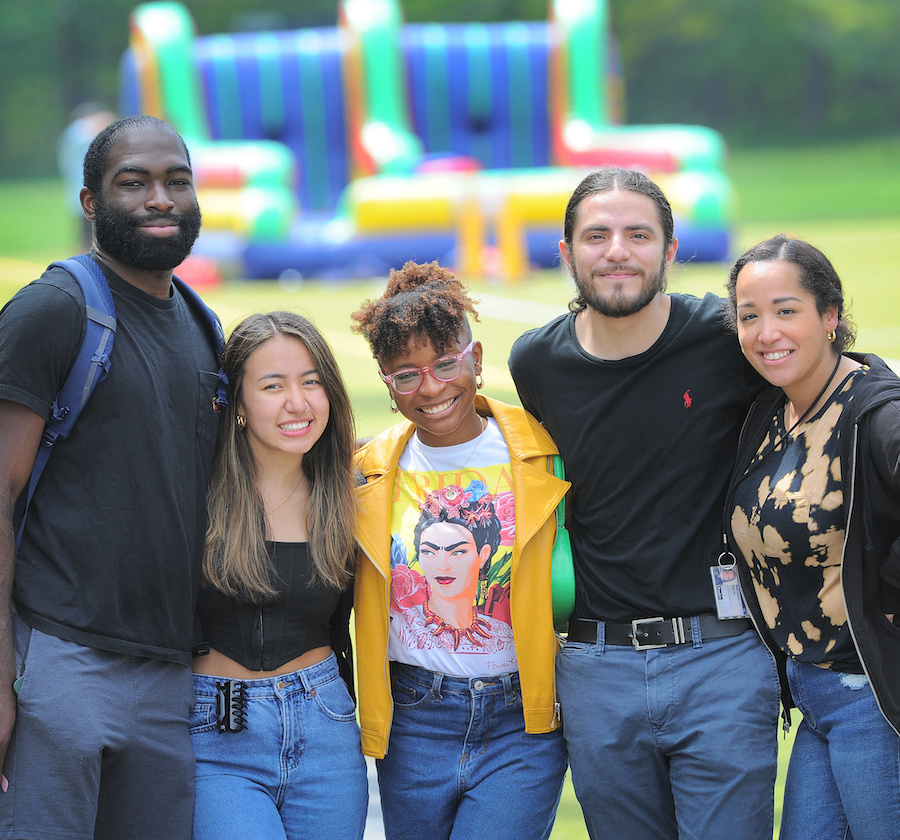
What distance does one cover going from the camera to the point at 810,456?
3.13 m

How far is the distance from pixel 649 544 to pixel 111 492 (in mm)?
1519

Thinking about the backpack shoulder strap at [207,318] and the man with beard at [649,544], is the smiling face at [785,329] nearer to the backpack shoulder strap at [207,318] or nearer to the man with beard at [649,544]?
the man with beard at [649,544]

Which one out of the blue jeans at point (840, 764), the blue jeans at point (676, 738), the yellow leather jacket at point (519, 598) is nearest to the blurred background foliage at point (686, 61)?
the yellow leather jacket at point (519, 598)

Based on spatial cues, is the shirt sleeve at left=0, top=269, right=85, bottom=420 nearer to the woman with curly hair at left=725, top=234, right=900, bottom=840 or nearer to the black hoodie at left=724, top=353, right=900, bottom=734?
the woman with curly hair at left=725, top=234, right=900, bottom=840

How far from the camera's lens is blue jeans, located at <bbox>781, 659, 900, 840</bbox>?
2.97m

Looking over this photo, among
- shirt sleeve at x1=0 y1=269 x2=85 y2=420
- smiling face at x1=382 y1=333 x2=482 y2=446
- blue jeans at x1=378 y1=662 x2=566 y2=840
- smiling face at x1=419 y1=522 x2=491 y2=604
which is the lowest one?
blue jeans at x1=378 y1=662 x2=566 y2=840

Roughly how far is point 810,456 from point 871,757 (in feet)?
2.62

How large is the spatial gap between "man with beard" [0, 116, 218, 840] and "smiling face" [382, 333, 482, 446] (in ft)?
1.94

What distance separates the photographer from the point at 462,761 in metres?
3.33

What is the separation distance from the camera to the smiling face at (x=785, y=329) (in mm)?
3160

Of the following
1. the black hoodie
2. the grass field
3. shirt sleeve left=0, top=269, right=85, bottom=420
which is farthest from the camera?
the grass field

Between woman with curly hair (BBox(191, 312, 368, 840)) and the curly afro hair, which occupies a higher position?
the curly afro hair

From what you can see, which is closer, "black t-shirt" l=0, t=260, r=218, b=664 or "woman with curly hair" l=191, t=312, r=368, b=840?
"black t-shirt" l=0, t=260, r=218, b=664

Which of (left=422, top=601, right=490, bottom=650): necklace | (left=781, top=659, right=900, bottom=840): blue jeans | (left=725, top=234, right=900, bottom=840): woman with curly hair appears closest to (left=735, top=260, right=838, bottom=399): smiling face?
(left=725, top=234, right=900, bottom=840): woman with curly hair
